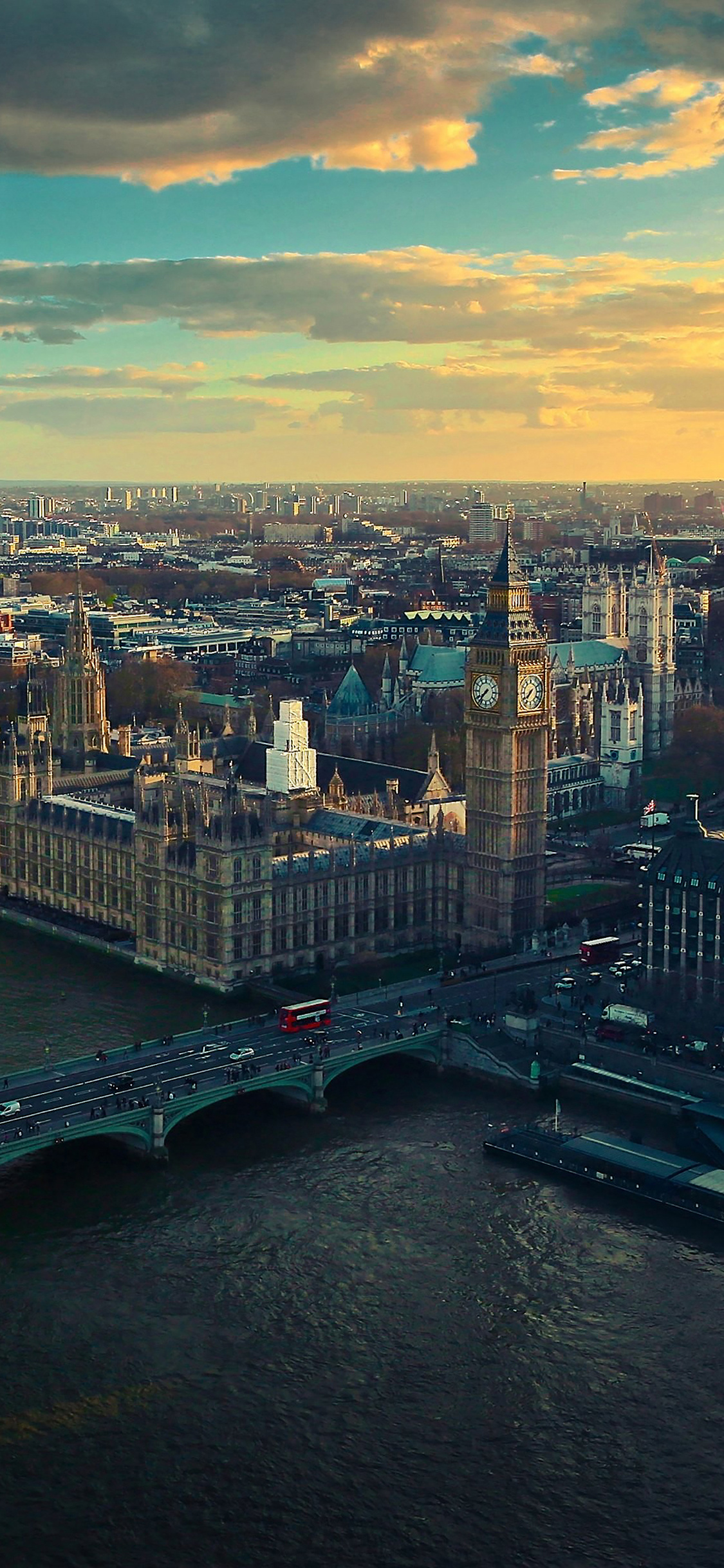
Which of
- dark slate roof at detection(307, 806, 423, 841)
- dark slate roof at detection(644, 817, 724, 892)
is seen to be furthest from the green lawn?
dark slate roof at detection(644, 817, 724, 892)

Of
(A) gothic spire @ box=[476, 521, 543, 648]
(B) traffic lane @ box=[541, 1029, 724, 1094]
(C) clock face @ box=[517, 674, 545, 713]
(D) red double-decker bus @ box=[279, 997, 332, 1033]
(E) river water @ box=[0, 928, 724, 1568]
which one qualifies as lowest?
(E) river water @ box=[0, 928, 724, 1568]

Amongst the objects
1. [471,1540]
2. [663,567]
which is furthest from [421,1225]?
[663,567]

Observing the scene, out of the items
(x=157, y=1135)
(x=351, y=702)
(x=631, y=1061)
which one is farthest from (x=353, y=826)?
(x=351, y=702)

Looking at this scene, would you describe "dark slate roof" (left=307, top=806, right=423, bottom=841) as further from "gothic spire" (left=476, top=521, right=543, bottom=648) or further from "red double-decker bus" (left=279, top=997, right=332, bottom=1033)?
"red double-decker bus" (left=279, top=997, right=332, bottom=1033)

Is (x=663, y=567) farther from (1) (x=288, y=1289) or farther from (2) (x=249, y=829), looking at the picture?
(1) (x=288, y=1289)

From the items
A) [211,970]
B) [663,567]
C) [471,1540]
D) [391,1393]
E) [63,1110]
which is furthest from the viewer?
[663,567]

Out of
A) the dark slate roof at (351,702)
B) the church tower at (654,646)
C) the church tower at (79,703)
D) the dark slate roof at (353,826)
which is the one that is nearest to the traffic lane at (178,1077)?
the dark slate roof at (353,826)
